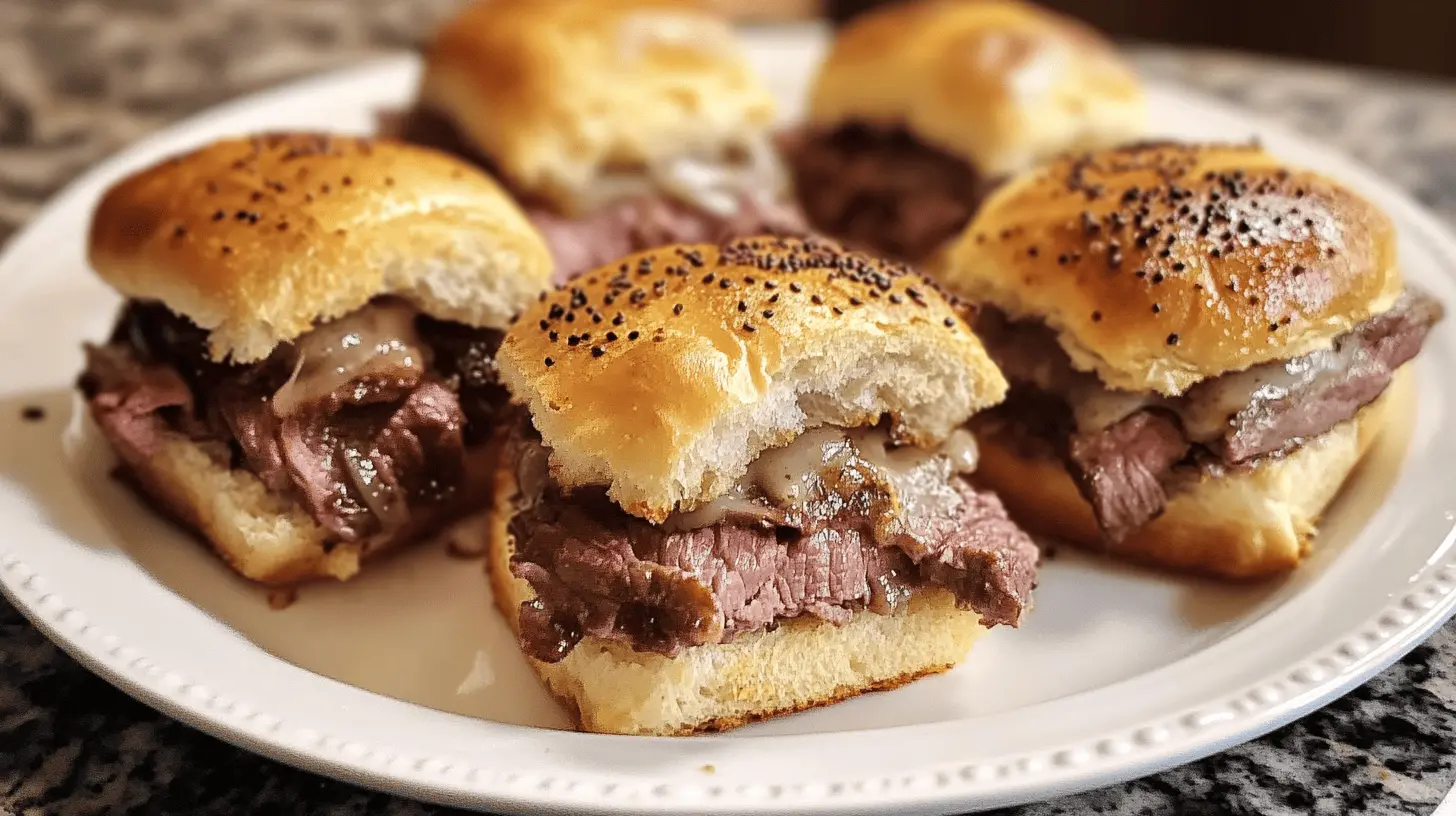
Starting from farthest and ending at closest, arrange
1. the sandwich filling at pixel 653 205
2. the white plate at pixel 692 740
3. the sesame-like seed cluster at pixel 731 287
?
the sandwich filling at pixel 653 205 < the sesame-like seed cluster at pixel 731 287 < the white plate at pixel 692 740

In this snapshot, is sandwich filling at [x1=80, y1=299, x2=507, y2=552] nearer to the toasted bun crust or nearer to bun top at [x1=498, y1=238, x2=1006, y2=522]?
the toasted bun crust

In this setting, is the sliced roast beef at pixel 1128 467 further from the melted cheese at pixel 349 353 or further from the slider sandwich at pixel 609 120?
the melted cheese at pixel 349 353

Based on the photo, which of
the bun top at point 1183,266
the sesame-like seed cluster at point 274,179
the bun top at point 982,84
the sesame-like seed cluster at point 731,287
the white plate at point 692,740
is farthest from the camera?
the bun top at point 982,84

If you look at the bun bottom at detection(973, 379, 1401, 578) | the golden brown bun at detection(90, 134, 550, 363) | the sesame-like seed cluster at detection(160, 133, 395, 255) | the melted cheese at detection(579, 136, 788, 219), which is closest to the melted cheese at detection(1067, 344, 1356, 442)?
the bun bottom at detection(973, 379, 1401, 578)

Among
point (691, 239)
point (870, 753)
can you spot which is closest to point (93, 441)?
point (691, 239)

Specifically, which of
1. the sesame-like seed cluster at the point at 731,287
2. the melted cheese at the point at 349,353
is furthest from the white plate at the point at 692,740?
the sesame-like seed cluster at the point at 731,287

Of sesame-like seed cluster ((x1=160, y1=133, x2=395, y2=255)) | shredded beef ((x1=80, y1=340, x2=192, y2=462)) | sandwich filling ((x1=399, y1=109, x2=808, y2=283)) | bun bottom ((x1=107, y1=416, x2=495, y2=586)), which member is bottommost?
bun bottom ((x1=107, y1=416, x2=495, y2=586))

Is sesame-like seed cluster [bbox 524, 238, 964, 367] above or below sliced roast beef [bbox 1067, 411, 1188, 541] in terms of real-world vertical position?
above
